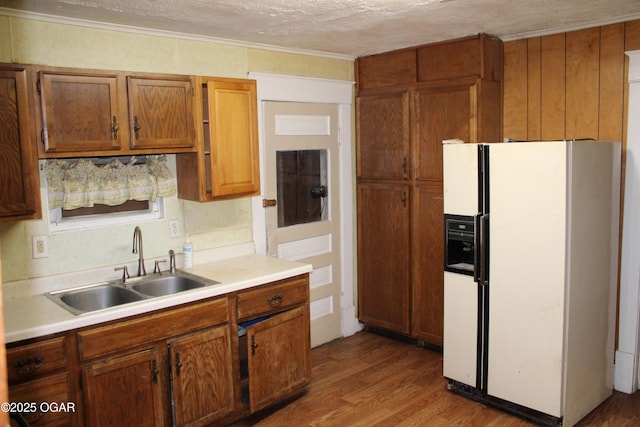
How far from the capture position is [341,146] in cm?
445

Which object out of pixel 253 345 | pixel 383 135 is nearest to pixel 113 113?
pixel 253 345


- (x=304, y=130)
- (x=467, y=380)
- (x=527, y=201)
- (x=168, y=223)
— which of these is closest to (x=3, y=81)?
(x=168, y=223)

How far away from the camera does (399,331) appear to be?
4.39m

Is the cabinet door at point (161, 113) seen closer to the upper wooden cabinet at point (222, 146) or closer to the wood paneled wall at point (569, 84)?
the upper wooden cabinet at point (222, 146)

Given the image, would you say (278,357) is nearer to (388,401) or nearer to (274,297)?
(274,297)

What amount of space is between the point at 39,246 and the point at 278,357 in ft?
4.85

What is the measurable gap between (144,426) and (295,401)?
Answer: 42.1 inches

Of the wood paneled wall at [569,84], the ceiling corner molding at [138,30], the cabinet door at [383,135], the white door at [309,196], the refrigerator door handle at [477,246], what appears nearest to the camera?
the ceiling corner molding at [138,30]

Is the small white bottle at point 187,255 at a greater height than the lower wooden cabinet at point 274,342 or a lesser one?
greater

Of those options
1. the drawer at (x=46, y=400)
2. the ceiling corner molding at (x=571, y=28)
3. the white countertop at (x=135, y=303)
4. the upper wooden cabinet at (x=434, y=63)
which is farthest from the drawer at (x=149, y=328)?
the ceiling corner molding at (x=571, y=28)

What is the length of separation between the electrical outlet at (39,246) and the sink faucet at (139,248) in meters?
0.46

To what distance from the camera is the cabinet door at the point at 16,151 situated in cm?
A: 251

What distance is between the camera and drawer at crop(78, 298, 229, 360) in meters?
2.52

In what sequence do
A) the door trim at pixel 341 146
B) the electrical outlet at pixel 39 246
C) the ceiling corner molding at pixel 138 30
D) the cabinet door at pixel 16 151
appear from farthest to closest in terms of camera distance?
the door trim at pixel 341 146 < the electrical outlet at pixel 39 246 < the ceiling corner molding at pixel 138 30 < the cabinet door at pixel 16 151
